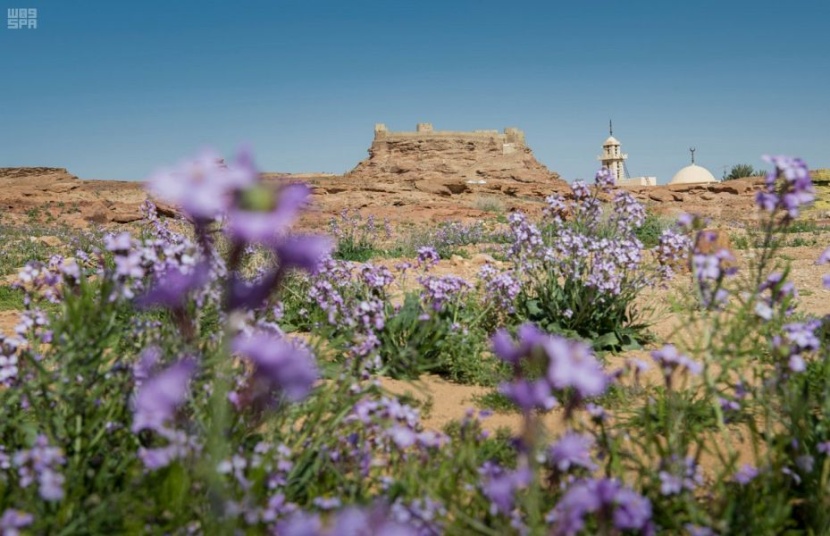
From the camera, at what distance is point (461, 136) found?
51.2 m

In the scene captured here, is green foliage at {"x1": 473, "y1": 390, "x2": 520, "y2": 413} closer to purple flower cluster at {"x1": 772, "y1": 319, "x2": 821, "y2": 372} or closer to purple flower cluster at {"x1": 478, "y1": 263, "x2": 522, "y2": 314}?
purple flower cluster at {"x1": 478, "y1": 263, "x2": 522, "y2": 314}

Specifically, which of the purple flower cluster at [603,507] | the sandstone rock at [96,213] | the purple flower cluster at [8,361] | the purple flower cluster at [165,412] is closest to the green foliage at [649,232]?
the purple flower cluster at [603,507]

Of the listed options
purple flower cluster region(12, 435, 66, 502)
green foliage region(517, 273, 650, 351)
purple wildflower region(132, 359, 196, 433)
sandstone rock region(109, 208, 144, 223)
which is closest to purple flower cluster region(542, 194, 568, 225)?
green foliage region(517, 273, 650, 351)

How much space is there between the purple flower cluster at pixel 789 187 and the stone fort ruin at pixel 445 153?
4297 cm

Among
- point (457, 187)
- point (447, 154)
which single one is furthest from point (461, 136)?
point (457, 187)

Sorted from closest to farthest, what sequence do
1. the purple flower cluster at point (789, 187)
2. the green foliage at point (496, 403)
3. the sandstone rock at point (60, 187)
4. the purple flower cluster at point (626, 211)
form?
the purple flower cluster at point (789, 187), the green foliage at point (496, 403), the purple flower cluster at point (626, 211), the sandstone rock at point (60, 187)

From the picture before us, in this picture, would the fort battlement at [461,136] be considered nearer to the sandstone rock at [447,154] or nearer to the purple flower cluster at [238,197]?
the sandstone rock at [447,154]

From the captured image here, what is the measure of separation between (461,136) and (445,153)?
2.65 meters

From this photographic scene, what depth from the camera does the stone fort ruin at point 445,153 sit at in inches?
1847

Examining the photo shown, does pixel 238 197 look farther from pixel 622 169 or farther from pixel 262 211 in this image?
pixel 622 169

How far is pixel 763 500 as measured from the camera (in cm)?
231

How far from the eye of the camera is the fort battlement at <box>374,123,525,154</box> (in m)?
50.9

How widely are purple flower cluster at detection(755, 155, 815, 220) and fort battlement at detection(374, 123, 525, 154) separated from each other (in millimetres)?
48884

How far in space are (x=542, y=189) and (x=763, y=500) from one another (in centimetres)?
3180
